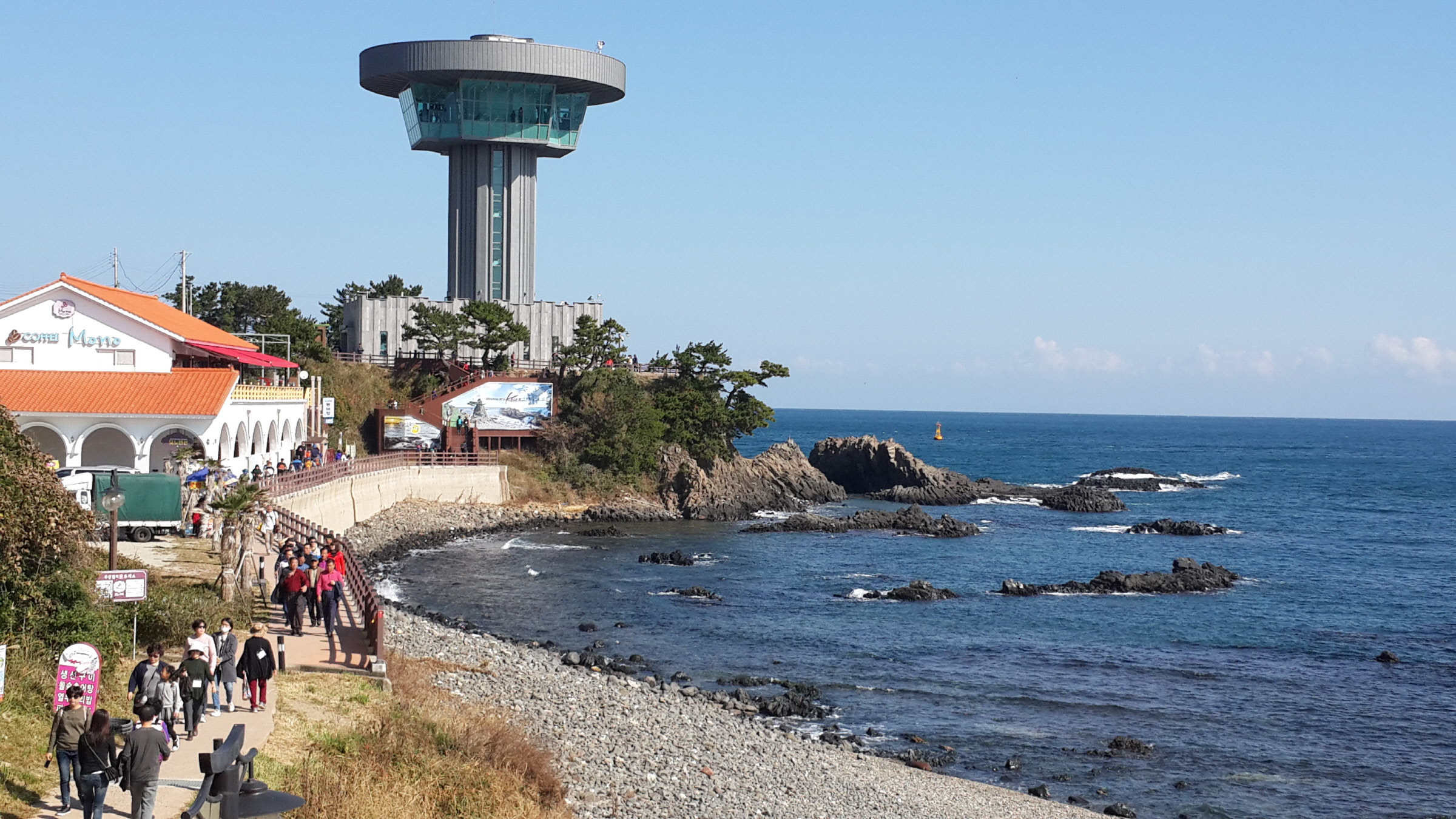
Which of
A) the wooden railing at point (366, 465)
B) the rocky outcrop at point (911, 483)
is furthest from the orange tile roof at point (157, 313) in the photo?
the rocky outcrop at point (911, 483)

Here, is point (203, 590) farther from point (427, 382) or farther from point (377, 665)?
point (427, 382)

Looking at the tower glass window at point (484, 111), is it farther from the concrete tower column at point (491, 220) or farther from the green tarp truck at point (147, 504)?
the green tarp truck at point (147, 504)

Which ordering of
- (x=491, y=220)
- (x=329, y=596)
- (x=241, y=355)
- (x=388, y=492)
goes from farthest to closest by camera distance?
(x=491, y=220), (x=388, y=492), (x=241, y=355), (x=329, y=596)

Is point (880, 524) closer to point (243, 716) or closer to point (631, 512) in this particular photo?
point (631, 512)

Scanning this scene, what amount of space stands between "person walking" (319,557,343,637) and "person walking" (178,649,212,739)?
24.3 ft

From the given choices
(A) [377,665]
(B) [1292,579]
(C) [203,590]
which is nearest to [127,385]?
→ (C) [203,590]

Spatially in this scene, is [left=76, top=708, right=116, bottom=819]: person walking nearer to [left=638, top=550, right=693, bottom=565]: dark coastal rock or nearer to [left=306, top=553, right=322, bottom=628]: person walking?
[left=306, top=553, right=322, bottom=628]: person walking

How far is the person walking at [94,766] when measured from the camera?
1499 cm

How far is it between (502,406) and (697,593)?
98.4 feet

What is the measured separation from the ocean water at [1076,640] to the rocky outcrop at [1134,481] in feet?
92.5

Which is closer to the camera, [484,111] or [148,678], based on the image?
[148,678]

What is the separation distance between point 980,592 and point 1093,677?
15100 mm

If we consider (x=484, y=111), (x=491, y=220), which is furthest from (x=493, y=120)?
(x=491, y=220)

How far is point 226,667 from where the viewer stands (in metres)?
20.6
